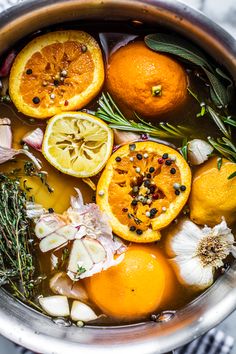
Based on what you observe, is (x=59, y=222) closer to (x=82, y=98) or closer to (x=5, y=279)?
(x=5, y=279)

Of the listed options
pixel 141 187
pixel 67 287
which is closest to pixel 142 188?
pixel 141 187

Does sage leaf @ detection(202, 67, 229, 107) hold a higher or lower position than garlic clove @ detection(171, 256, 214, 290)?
higher

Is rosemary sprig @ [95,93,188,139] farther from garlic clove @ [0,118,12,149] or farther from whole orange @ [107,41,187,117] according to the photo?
garlic clove @ [0,118,12,149]

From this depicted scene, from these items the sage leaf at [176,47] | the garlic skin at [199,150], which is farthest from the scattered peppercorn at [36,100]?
the garlic skin at [199,150]

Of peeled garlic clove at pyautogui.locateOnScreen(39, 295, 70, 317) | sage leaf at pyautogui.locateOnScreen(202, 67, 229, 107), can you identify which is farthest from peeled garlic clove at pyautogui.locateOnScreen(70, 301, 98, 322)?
sage leaf at pyautogui.locateOnScreen(202, 67, 229, 107)

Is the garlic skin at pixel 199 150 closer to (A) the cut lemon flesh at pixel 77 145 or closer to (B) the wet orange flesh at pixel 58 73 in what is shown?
(A) the cut lemon flesh at pixel 77 145

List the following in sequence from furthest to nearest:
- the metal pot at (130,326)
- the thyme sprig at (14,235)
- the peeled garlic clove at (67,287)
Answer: the peeled garlic clove at (67,287)
the thyme sprig at (14,235)
the metal pot at (130,326)

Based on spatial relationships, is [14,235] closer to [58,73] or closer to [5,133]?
[5,133]
